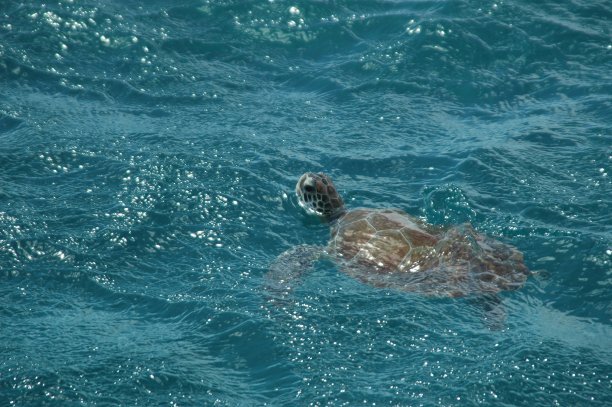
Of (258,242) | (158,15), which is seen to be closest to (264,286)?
(258,242)

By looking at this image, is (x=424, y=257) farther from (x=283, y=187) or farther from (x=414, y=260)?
(x=283, y=187)

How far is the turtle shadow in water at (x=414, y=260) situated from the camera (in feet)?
25.3

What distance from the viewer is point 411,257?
8.08 meters

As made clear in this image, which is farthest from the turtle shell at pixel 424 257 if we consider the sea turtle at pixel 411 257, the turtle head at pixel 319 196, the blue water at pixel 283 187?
the turtle head at pixel 319 196

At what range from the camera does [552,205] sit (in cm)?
915

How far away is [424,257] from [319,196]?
165 centimetres

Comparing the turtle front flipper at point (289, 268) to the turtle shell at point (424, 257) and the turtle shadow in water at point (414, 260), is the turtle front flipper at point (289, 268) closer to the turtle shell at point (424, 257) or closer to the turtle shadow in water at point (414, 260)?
the turtle shadow in water at point (414, 260)

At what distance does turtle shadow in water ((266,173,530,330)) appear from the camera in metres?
7.71

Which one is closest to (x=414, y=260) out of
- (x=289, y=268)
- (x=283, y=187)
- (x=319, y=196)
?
(x=289, y=268)

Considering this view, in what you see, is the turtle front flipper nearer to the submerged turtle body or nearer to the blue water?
the submerged turtle body

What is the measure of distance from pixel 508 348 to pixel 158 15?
9.07m

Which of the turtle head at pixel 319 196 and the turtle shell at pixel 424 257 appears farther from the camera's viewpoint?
the turtle head at pixel 319 196

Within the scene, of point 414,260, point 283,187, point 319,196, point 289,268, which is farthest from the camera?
point 283,187

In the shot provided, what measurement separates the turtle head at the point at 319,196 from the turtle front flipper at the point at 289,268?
0.61 m
